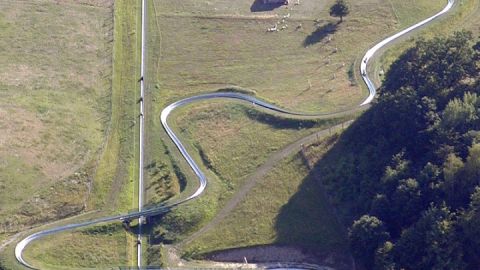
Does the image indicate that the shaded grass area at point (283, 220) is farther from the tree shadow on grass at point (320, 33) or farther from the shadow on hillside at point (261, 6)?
the shadow on hillside at point (261, 6)

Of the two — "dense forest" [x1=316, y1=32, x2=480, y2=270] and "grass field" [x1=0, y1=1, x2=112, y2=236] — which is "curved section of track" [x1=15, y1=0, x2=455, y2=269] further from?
"dense forest" [x1=316, y1=32, x2=480, y2=270]

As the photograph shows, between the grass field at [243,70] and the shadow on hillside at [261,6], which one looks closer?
the grass field at [243,70]

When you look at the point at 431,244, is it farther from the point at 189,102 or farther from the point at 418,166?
the point at 189,102

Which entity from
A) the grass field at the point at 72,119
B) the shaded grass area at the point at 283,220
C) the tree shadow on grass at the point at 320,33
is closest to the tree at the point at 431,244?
Answer: the shaded grass area at the point at 283,220

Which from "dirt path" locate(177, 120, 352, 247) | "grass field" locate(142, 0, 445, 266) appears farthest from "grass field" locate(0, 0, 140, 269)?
"dirt path" locate(177, 120, 352, 247)

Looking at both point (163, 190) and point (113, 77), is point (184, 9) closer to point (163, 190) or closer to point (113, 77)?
point (113, 77)

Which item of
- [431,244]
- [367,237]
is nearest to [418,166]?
[367,237]

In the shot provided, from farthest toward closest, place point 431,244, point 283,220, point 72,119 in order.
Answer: point 72,119 < point 283,220 < point 431,244
